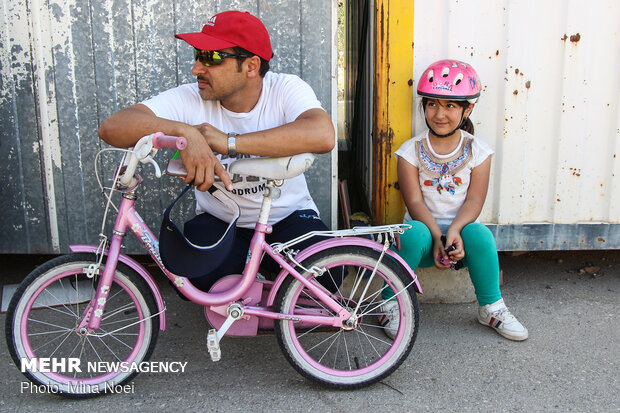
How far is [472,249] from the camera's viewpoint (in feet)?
9.86

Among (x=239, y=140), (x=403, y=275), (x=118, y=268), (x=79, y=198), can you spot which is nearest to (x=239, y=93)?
(x=239, y=140)

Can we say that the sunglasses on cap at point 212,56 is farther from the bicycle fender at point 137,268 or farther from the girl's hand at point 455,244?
the girl's hand at point 455,244

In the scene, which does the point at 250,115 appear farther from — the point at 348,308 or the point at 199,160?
the point at 348,308

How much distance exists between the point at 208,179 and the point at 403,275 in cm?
99

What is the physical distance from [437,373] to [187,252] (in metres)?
1.36

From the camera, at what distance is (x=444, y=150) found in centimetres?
321

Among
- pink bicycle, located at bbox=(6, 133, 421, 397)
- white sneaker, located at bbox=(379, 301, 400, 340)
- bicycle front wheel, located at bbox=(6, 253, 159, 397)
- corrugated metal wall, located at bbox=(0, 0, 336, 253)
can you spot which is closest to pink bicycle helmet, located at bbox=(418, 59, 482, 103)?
corrugated metal wall, located at bbox=(0, 0, 336, 253)

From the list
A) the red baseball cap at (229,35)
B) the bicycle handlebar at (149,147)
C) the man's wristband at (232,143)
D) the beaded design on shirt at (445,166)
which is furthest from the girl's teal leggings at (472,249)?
the bicycle handlebar at (149,147)

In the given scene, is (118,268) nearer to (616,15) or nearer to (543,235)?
(543,235)

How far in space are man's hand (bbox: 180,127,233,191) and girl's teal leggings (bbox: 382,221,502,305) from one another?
1161 mm

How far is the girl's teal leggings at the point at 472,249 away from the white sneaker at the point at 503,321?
0.43 feet

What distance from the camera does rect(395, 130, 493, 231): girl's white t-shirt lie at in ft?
10.4

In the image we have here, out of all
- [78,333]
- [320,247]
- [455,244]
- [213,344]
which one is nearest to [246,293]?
Result: [213,344]

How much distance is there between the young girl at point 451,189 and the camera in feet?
9.88
